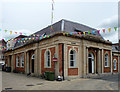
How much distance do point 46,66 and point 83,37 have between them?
597 centimetres

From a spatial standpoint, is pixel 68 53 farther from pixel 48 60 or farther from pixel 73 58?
pixel 48 60

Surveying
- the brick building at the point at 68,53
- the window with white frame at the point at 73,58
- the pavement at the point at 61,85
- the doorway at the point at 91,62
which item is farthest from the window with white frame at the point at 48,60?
the doorway at the point at 91,62

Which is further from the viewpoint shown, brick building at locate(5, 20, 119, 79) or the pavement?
brick building at locate(5, 20, 119, 79)

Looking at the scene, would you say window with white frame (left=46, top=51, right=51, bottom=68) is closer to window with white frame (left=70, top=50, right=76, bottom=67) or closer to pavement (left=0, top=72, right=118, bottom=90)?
window with white frame (left=70, top=50, right=76, bottom=67)

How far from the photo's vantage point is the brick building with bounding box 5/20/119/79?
49.2ft

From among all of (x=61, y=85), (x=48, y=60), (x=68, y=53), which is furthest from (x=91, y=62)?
(x=61, y=85)

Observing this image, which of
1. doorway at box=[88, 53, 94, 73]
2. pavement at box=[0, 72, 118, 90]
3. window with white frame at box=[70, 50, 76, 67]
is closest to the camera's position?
pavement at box=[0, 72, 118, 90]

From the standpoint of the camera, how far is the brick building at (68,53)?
1498 centimetres

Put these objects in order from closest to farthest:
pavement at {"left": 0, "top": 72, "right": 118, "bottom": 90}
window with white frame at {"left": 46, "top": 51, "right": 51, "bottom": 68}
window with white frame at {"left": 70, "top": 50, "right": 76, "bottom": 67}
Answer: pavement at {"left": 0, "top": 72, "right": 118, "bottom": 90} → window with white frame at {"left": 70, "top": 50, "right": 76, "bottom": 67} → window with white frame at {"left": 46, "top": 51, "right": 51, "bottom": 68}

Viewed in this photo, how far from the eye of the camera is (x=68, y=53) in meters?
15.5

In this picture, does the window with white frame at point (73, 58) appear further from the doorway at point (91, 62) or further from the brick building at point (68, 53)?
the doorway at point (91, 62)

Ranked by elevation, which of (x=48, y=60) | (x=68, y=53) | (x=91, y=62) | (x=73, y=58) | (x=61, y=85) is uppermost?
(x=68, y=53)

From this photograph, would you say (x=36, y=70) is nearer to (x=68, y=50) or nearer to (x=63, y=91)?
(x=68, y=50)

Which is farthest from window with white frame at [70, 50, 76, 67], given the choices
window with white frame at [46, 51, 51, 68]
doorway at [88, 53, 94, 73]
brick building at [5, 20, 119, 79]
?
doorway at [88, 53, 94, 73]
